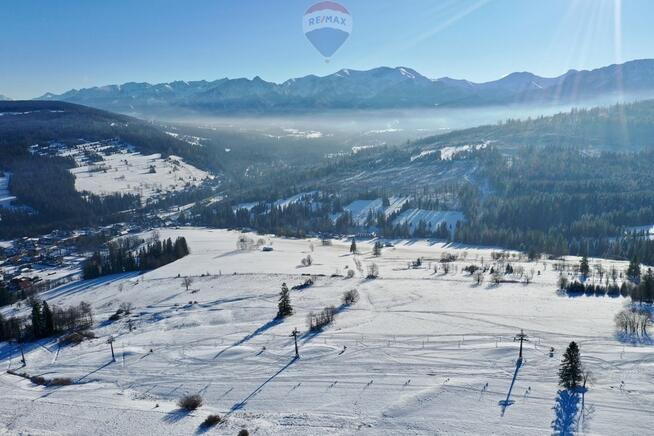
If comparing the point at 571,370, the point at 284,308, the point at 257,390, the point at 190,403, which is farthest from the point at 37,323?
the point at 571,370

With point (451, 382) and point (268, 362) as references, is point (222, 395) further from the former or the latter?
point (451, 382)

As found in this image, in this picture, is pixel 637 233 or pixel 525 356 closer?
pixel 525 356

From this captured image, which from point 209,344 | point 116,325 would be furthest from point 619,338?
point 116,325

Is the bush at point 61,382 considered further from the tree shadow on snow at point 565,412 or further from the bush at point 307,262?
the bush at point 307,262

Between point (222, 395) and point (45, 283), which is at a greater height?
point (222, 395)

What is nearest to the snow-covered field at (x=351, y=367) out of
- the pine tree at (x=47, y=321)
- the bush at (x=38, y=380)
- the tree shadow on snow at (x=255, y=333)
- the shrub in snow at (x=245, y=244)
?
the tree shadow on snow at (x=255, y=333)

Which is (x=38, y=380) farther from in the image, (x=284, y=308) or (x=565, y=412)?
(x=565, y=412)

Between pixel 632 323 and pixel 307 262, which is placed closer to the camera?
pixel 632 323

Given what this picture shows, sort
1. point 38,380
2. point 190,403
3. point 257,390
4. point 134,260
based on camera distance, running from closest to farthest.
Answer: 1. point 190,403
2. point 257,390
3. point 38,380
4. point 134,260
